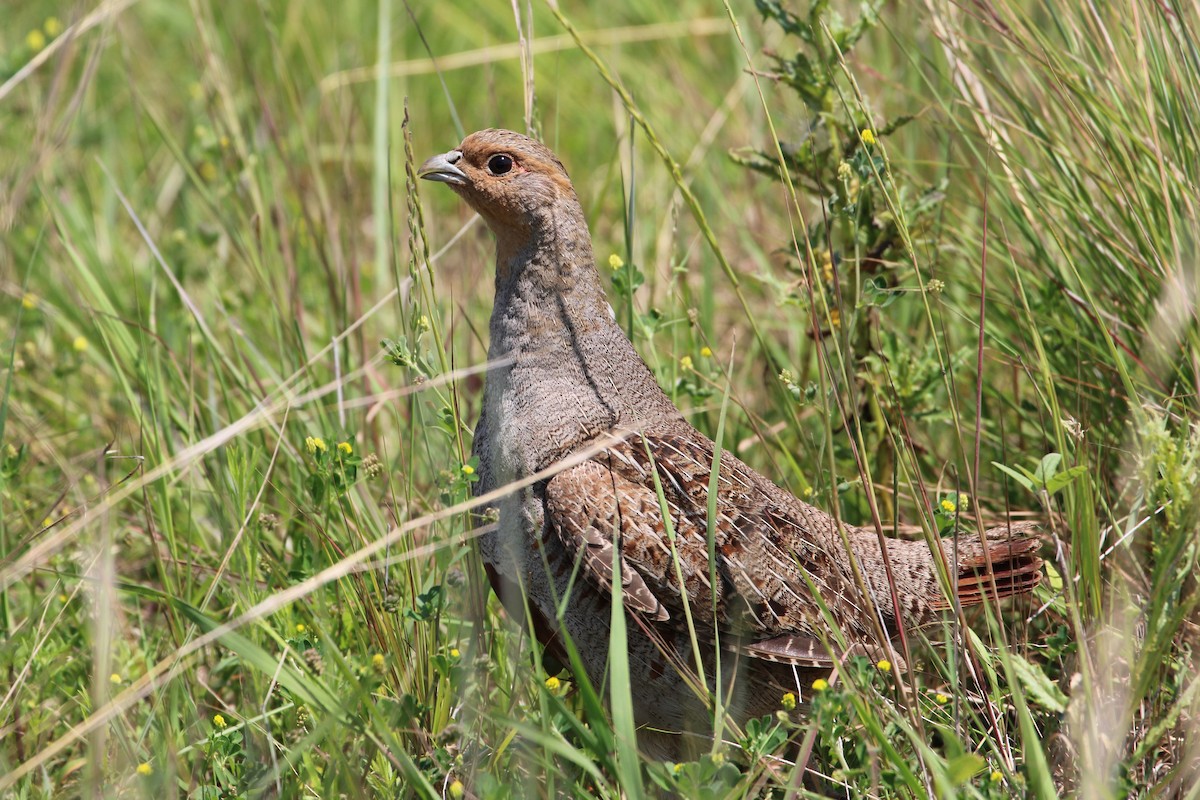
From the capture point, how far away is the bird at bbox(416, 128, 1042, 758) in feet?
9.36

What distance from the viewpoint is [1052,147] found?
3.30m

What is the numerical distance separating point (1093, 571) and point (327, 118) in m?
4.42

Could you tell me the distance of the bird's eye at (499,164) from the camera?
3.23 metres

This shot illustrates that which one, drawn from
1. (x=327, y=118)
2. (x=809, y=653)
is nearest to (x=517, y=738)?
(x=809, y=653)

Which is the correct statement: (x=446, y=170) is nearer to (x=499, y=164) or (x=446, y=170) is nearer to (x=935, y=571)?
(x=499, y=164)

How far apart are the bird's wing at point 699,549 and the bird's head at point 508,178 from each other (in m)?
0.69

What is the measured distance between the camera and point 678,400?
3.95 metres

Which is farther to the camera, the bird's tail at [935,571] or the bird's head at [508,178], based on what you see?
the bird's head at [508,178]

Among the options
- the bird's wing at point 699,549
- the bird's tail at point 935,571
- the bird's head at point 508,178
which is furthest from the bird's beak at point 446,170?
the bird's tail at point 935,571

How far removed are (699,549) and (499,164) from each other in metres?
1.18

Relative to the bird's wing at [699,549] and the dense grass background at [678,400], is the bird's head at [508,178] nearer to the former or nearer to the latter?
the dense grass background at [678,400]

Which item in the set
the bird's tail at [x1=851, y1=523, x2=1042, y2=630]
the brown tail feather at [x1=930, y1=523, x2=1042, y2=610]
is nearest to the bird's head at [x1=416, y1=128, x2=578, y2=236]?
the bird's tail at [x1=851, y1=523, x2=1042, y2=630]

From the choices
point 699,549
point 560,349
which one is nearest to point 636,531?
point 699,549

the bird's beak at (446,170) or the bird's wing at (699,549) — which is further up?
the bird's beak at (446,170)
